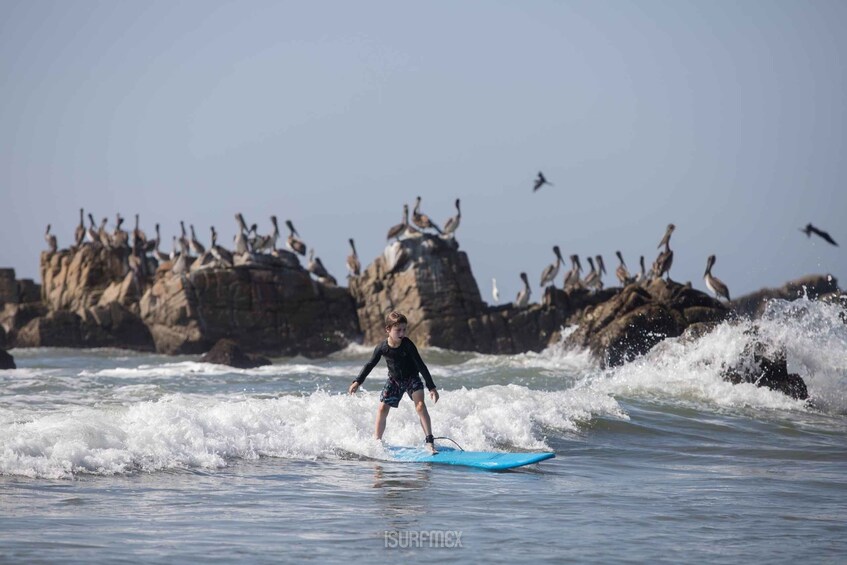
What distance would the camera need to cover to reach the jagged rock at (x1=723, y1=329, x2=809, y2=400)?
20953 mm

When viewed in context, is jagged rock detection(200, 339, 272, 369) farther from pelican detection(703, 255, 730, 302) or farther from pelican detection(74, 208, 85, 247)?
pelican detection(74, 208, 85, 247)

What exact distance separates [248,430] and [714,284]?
2569 cm

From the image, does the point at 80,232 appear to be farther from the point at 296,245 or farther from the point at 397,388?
the point at 397,388

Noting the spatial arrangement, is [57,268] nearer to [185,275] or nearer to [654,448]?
[185,275]

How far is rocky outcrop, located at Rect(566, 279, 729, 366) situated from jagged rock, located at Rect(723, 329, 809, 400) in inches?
227

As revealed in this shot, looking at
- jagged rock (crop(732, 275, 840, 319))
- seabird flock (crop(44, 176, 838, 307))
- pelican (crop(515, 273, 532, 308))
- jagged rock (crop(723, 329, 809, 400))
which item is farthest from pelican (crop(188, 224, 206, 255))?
jagged rock (crop(723, 329, 809, 400))

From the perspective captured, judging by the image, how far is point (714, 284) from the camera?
3638 centimetres

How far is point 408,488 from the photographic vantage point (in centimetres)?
1067

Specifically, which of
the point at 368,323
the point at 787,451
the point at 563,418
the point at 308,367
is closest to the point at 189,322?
the point at 368,323

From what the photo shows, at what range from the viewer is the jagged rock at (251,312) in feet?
129

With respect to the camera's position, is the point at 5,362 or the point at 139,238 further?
the point at 139,238

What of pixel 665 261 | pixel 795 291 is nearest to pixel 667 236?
pixel 665 261

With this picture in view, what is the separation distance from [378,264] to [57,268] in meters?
16.2

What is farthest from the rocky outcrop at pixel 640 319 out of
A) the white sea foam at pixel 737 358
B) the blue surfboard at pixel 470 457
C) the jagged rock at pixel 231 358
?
the blue surfboard at pixel 470 457
